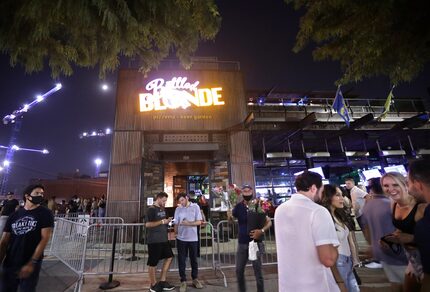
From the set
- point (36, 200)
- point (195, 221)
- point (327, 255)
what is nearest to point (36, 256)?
point (36, 200)

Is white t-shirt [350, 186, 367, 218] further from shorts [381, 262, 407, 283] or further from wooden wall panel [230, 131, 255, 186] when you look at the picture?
wooden wall panel [230, 131, 255, 186]

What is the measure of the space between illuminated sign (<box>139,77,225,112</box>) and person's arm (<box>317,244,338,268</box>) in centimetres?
1151

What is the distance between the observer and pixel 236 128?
1255cm

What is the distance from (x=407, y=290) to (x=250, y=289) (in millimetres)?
3351

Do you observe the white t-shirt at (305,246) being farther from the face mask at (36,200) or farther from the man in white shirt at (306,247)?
the face mask at (36,200)

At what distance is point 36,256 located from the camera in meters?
3.72

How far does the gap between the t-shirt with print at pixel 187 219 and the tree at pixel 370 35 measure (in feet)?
17.1

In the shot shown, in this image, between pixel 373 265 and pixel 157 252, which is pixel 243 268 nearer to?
pixel 157 252

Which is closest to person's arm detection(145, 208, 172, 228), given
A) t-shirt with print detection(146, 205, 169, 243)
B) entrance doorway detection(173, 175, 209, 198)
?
t-shirt with print detection(146, 205, 169, 243)

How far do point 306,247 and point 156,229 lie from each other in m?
4.32

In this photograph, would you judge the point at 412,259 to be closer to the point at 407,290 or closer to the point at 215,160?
the point at 407,290

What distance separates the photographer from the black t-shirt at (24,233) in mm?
3676

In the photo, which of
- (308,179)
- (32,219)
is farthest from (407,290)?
(32,219)

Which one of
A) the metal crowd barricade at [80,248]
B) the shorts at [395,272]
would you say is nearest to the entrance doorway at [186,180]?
the metal crowd barricade at [80,248]
